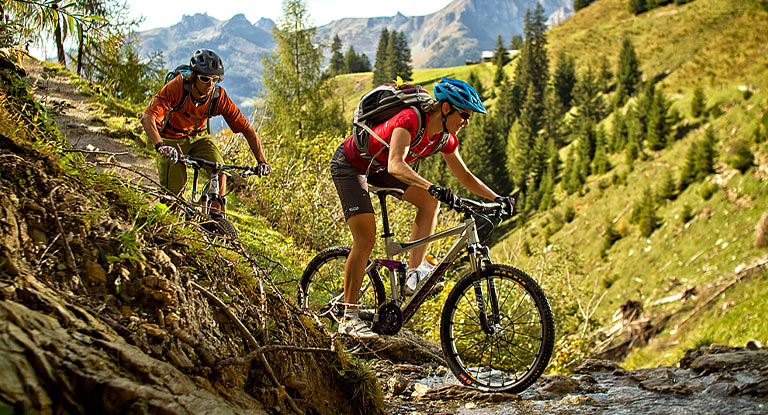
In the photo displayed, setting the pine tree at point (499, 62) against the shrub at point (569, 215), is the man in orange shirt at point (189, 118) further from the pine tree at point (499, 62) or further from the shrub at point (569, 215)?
the pine tree at point (499, 62)

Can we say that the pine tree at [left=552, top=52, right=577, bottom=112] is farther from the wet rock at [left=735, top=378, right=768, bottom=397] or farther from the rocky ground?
the rocky ground

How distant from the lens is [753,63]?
239 ft

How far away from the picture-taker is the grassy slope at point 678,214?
32.3m

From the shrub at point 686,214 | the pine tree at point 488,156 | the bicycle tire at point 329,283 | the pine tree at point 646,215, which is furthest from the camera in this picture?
the pine tree at point 488,156

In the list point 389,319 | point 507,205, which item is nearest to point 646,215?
point 507,205

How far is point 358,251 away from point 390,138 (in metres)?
1.06

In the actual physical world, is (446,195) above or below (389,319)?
above

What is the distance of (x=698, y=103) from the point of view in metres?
69.7

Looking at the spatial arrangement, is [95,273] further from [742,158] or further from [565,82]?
[565,82]

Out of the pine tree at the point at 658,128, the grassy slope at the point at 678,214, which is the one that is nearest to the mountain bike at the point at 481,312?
the grassy slope at the point at 678,214

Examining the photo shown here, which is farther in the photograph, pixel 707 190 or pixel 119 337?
pixel 707 190

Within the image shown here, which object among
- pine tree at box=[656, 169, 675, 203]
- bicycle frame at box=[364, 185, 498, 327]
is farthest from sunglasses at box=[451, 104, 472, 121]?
pine tree at box=[656, 169, 675, 203]

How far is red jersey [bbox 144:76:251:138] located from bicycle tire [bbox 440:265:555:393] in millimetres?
2958

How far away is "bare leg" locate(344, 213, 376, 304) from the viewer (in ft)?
15.6
